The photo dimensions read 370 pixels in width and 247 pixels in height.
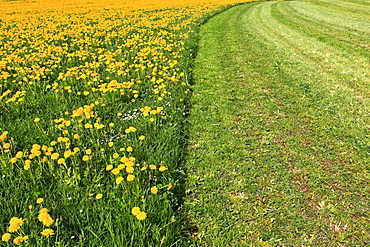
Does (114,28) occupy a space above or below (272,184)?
above

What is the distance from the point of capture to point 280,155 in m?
3.43

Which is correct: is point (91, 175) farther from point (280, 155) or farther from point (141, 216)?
point (280, 155)

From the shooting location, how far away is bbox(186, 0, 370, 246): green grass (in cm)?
241

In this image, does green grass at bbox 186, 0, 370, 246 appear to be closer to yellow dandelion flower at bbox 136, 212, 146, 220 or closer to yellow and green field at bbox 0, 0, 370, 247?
yellow and green field at bbox 0, 0, 370, 247

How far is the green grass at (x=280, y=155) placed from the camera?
2408mm

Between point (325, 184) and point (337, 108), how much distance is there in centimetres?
234

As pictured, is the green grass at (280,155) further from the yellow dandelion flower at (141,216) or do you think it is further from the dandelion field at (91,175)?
the yellow dandelion flower at (141,216)

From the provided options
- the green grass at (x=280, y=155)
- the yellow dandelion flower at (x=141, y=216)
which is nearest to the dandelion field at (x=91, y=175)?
the yellow dandelion flower at (x=141, y=216)

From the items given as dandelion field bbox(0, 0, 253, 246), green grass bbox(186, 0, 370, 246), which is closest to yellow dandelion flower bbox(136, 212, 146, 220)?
dandelion field bbox(0, 0, 253, 246)

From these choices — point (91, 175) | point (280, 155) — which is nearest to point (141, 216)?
point (91, 175)

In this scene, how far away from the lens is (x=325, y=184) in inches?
114

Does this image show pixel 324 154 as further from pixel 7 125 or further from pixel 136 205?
pixel 7 125

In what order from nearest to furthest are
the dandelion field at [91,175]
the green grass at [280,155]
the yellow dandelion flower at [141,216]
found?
the yellow dandelion flower at [141,216] → the dandelion field at [91,175] → the green grass at [280,155]

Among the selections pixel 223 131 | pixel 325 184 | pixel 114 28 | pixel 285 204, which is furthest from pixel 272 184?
pixel 114 28
